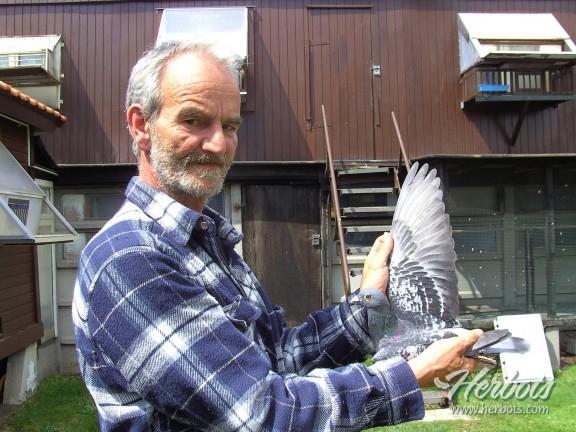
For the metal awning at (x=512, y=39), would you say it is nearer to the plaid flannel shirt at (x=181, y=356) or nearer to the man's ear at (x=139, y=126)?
the man's ear at (x=139, y=126)

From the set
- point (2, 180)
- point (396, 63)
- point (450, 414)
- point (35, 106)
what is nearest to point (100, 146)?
point (35, 106)

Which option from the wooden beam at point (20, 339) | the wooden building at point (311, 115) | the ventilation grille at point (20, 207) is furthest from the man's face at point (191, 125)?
the wooden building at point (311, 115)

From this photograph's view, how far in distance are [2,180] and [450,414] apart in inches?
195

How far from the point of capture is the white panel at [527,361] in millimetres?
5824

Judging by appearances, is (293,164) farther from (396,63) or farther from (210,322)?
(210,322)

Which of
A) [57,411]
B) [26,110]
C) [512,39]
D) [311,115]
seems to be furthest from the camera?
[311,115]

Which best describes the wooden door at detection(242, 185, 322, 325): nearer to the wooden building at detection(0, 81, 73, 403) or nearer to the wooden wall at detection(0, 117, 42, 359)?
the wooden building at detection(0, 81, 73, 403)

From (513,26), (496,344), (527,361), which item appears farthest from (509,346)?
(513,26)

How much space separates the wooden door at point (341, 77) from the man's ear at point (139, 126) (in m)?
6.35

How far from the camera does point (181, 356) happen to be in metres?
1.03

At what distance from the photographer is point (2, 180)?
16.2 ft

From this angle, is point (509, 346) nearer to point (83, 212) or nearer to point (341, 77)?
point (341, 77)

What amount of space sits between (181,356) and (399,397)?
1.65ft

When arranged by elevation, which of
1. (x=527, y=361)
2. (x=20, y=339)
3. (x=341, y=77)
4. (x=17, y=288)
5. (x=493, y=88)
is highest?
(x=341, y=77)
